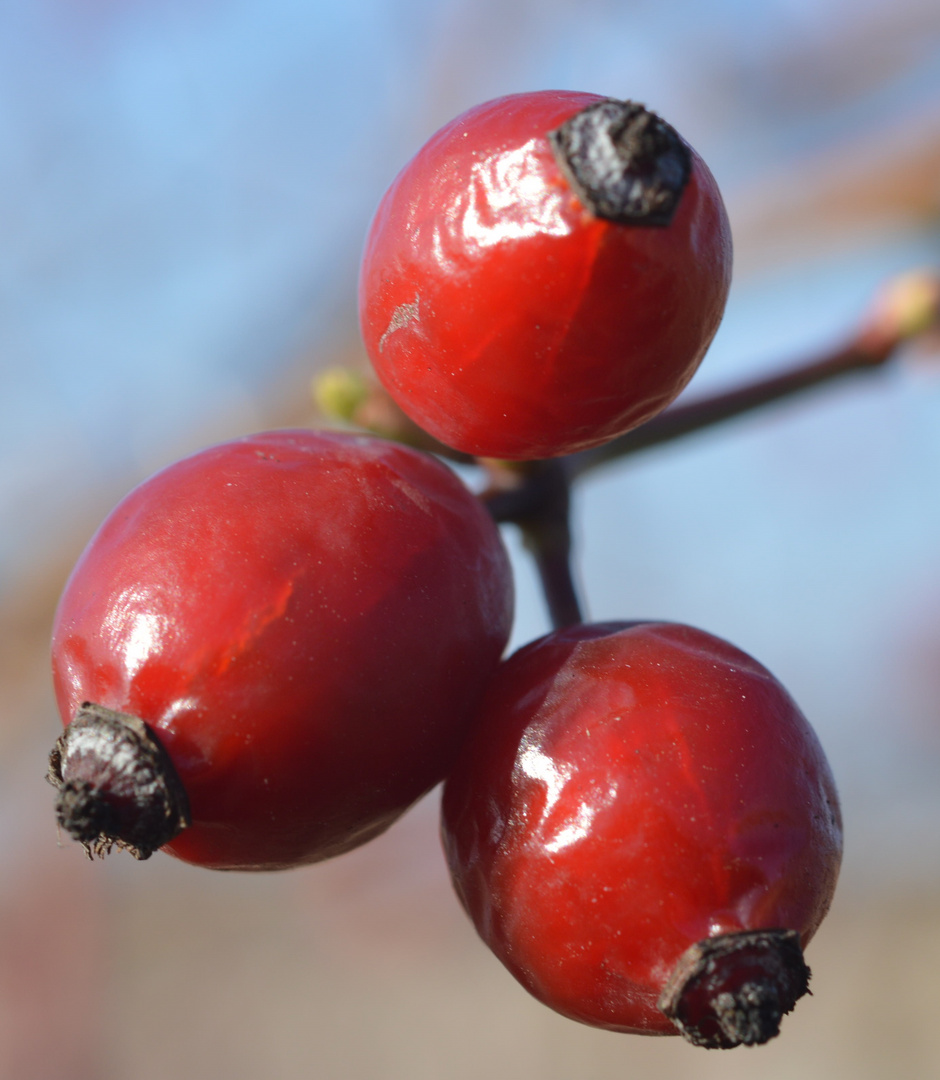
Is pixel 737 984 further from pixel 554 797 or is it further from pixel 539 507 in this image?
pixel 539 507

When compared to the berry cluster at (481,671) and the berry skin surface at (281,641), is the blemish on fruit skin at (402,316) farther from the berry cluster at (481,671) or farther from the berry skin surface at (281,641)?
the berry skin surface at (281,641)

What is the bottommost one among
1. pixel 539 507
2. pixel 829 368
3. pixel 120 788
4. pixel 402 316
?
pixel 829 368

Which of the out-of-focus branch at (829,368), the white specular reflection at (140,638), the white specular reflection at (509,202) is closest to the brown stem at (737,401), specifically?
the out-of-focus branch at (829,368)

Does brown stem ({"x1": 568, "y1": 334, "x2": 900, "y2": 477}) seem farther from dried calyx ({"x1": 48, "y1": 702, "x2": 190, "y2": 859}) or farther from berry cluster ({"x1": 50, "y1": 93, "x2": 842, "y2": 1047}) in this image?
dried calyx ({"x1": 48, "y1": 702, "x2": 190, "y2": 859})

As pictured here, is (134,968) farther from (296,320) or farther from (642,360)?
(642,360)

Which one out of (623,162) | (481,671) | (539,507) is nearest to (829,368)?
(539,507)

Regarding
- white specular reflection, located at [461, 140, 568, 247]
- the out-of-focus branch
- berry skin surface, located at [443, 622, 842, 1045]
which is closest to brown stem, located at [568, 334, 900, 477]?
the out-of-focus branch

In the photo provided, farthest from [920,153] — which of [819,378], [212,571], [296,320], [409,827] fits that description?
[409,827]
